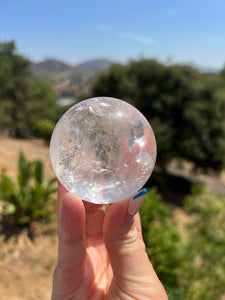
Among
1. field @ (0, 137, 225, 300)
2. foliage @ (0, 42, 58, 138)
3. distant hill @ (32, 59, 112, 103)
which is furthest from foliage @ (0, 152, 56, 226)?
foliage @ (0, 42, 58, 138)

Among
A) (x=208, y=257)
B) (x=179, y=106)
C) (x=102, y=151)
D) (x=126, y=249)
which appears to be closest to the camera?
(x=102, y=151)

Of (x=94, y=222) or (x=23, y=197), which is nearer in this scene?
(x=94, y=222)

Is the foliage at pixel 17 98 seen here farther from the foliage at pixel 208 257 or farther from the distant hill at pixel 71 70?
the foliage at pixel 208 257

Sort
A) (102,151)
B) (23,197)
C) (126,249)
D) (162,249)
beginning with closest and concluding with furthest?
1. (102,151)
2. (126,249)
3. (162,249)
4. (23,197)

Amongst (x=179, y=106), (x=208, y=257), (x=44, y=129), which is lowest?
(x=44, y=129)

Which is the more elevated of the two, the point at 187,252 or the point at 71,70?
the point at 71,70

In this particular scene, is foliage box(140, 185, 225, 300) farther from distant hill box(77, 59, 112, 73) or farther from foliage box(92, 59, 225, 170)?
distant hill box(77, 59, 112, 73)

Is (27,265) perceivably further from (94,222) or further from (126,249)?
(126,249)

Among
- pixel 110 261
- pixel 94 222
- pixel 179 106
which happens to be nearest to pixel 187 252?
pixel 94 222

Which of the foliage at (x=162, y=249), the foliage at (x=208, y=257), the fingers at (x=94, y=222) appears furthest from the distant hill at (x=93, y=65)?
the fingers at (x=94, y=222)
